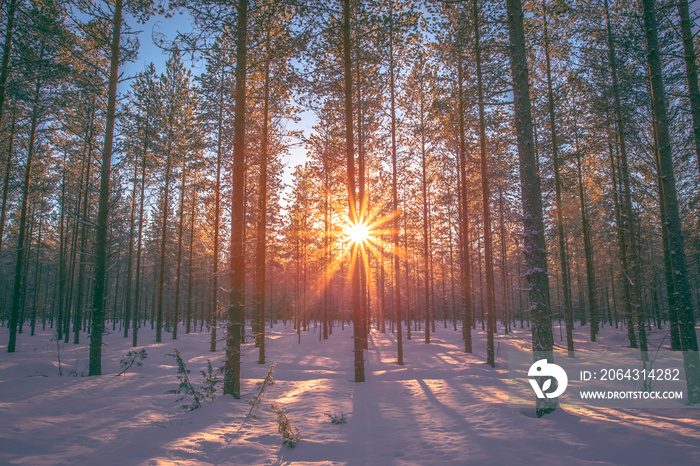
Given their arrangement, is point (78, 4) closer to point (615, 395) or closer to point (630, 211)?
point (615, 395)

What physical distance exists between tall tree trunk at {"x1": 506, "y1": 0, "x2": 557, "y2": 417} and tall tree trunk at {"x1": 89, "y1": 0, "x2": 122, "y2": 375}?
38.3ft

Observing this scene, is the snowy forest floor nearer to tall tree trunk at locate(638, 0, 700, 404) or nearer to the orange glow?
tall tree trunk at locate(638, 0, 700, 404)

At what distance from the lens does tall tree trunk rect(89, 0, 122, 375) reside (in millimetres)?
9844

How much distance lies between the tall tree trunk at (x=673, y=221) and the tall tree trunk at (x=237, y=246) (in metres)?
9.74

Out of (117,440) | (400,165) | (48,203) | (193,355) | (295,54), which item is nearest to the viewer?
(117,440)

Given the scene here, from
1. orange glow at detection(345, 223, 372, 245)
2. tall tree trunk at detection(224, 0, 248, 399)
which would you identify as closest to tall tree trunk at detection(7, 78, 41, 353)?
tall tree trunk at detection(224, 0, 248, 399)

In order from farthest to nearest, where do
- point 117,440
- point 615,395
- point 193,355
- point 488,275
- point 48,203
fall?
point 48,203 < point 193,355 < point 488,275 < point 615,395 < point 117,440

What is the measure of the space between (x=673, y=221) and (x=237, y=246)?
10.2 meters

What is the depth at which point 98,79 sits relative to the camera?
1088 cm

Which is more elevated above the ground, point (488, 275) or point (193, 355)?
point (488, 275)

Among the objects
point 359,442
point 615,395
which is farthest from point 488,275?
point 359,442

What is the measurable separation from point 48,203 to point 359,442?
2791cm

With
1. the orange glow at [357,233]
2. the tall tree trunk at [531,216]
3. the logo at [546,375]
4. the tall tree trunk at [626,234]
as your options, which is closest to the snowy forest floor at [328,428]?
the logo at [546,375]

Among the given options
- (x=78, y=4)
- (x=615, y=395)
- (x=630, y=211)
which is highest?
(x=78, y=4)
